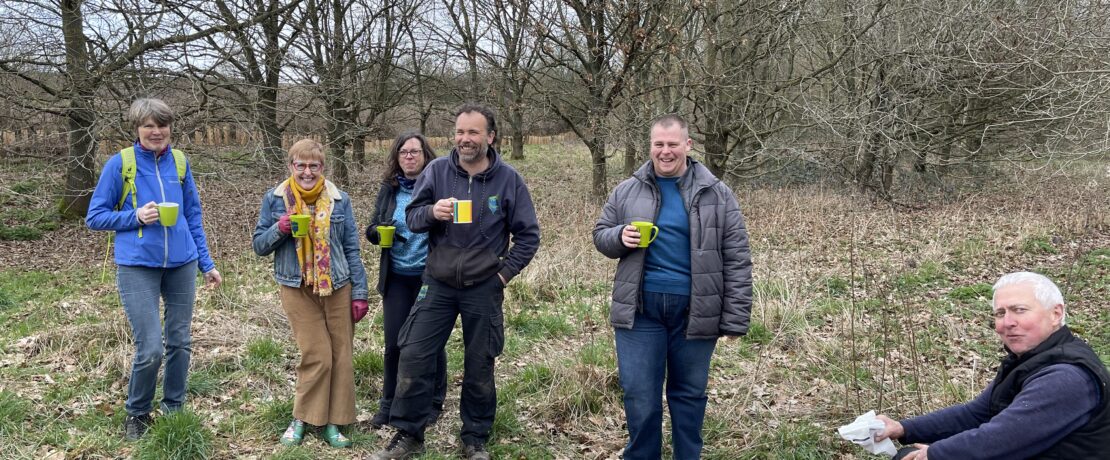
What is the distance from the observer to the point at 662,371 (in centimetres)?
320

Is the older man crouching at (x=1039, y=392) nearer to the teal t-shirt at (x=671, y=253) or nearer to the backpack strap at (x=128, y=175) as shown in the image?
the teal t-shirt at (x=671, y=253)

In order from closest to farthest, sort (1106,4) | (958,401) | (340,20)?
(958,401), (1106,4), (340,20)

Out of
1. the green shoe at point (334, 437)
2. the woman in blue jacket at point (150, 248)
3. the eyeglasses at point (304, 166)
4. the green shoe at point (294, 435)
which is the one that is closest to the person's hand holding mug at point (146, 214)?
the woman in blue jacket at point (150, 248)

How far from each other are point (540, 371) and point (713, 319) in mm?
1801

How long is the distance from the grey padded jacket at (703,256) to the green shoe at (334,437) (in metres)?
1.63

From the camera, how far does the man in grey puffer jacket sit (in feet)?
9.89

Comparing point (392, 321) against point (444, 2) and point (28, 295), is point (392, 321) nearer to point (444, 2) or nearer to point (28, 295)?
point (28, 295)

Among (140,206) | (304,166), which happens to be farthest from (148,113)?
Result: (304,166)

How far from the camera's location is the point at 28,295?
7.22 m

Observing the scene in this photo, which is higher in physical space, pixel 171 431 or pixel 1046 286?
pixel 1046 286

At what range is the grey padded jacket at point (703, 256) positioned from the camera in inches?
118

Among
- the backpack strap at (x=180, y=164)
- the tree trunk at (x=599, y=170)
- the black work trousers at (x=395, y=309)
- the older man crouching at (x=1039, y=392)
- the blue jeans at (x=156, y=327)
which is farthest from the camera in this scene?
the tree trunk at (x=599, y=170)

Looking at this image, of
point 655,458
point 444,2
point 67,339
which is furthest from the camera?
point 444,2

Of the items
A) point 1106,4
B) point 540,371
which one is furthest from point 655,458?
point 1106,4
